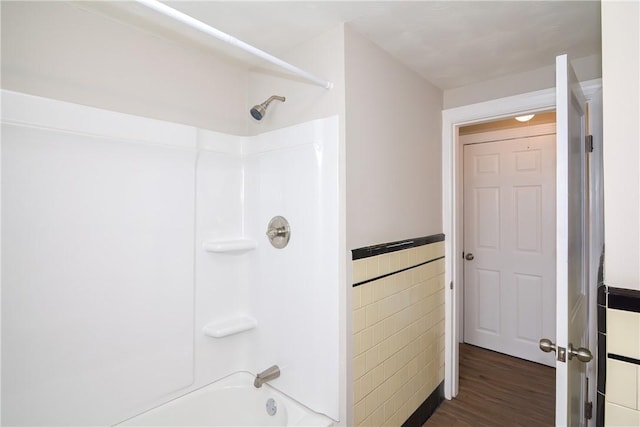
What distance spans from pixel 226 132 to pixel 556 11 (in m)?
1.70

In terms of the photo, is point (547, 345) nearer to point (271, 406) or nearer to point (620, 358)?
point (620, 358)

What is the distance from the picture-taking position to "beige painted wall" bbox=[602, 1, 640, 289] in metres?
0.83

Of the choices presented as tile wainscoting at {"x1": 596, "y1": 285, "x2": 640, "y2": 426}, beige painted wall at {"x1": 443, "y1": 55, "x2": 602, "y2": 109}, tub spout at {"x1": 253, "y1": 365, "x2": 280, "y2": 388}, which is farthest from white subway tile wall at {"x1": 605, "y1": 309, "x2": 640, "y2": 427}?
beige painted wall at {"x1": 443, "y1": 55, "x2": 602, "y2": 109}

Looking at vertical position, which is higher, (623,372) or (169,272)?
(169,272)

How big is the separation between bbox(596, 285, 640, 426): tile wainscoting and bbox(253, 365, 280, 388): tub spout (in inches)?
53.5

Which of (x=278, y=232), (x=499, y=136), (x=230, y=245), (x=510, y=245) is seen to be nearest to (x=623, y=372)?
(x=278, y=232)

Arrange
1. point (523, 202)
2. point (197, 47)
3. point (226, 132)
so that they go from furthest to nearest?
point (523, 202)
point (226, 132)
point (197, 47)

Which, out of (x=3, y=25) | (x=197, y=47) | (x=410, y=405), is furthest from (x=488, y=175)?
(x=3, y=25)

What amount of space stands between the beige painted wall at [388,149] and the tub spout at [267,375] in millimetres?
837

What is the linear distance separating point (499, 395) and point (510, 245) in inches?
51.3

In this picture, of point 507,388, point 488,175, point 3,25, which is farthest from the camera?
point 488,175

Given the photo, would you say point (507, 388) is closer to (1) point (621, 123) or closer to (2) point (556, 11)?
(1) point (621, 123)

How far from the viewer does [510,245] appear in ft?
9.71

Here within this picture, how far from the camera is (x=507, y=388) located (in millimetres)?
2432
